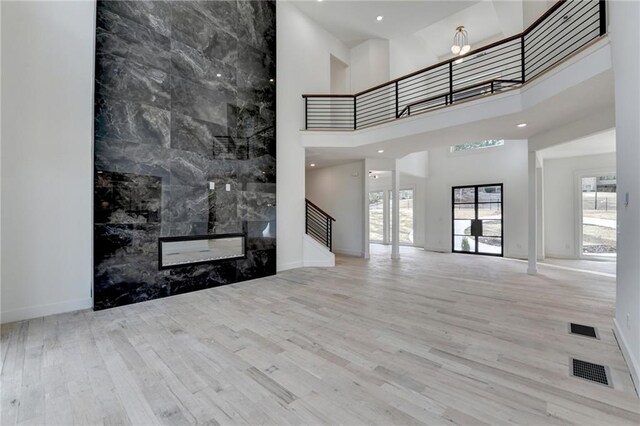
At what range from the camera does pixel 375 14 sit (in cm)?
693

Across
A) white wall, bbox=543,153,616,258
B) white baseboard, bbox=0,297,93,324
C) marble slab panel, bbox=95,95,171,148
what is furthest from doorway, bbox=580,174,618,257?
white baseboard, bbox=0,297,93,324

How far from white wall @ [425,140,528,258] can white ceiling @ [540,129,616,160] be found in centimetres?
88

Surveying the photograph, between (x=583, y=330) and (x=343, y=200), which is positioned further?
(x=343, y=200)

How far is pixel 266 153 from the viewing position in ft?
18.1

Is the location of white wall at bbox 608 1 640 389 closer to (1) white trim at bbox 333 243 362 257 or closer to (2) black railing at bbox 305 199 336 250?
(1) white trim at bbox 333 243 362 257

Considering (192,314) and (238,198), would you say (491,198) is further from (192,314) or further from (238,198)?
(192,314)

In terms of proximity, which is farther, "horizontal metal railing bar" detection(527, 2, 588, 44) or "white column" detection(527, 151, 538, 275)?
"white column" detection(527, 151, 538, 275)

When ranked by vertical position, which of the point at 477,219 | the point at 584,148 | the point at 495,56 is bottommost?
the point at 477,219

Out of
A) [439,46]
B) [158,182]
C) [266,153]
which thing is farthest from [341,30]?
[158,182]

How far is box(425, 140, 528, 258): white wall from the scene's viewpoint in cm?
786

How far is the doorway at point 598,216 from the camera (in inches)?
280

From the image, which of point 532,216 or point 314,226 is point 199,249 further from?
point 532,216

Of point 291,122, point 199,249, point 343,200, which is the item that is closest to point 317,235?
point 343,200

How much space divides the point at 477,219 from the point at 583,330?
633 centimetres
